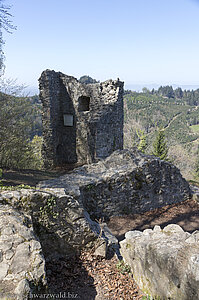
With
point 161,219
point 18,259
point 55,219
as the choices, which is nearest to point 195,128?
point 161,219

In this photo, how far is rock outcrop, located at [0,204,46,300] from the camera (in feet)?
8.13

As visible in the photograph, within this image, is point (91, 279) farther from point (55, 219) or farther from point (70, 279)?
point (55, 219)

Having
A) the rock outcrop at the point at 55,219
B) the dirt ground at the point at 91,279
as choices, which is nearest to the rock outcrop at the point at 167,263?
the dirt ground at the point at 91,279

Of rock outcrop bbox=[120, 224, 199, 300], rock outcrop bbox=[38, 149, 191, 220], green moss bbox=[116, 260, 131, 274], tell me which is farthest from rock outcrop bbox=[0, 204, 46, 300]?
rock outcrop bbox=[38, 149, 191, 220]

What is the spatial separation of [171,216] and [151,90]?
14534cm

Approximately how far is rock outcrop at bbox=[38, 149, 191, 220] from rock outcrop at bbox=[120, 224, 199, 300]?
8.19 ft

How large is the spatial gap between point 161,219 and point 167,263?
5.07m

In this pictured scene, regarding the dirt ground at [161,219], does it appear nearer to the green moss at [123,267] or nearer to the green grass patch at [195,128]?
the green moss at [123,267]

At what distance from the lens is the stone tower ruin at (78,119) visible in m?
12.2

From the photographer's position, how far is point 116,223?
282 inches

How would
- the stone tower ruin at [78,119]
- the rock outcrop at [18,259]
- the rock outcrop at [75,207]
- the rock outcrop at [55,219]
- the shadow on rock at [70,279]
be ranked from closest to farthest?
the rock outcrop at [18,259], the rock outcrop at [75,207], the shadow on rock at [70,279], the rock outcrop at [55,219], the stone tower ruin at [78,119]

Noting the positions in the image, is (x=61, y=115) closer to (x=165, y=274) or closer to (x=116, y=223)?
(x=116, y=223)

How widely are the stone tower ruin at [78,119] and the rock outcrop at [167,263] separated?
8.30 meters

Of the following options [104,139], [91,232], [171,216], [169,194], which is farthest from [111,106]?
[91,232]
